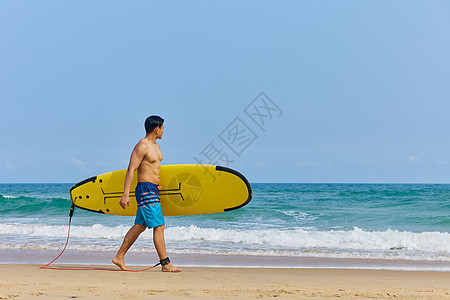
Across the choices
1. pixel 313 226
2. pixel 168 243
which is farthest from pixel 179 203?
pixel 313 226

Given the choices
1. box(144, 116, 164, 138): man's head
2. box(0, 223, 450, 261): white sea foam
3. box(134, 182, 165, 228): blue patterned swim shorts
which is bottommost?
box(0, 223, 450, 261): white sea foam

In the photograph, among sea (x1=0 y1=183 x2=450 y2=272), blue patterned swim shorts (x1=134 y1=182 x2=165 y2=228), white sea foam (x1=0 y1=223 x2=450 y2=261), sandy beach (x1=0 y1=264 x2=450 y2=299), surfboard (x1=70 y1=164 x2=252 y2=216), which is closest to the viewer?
sandy beach (x1=0 y1=264 x2=450 y2=299)

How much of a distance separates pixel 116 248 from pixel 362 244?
13.9 feet

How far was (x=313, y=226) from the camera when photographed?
12172 mm

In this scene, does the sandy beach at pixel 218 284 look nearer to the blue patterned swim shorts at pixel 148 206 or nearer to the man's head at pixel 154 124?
the blue patterned swim shorts at pixel 148 206

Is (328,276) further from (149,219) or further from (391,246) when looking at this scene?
(391,246)

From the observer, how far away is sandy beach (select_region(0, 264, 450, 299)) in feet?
12.3

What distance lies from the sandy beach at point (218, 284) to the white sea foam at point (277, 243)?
2030 millimetres

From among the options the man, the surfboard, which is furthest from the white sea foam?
the man

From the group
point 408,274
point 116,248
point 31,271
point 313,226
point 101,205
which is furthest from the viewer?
point 313,226

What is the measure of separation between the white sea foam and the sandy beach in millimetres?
2030

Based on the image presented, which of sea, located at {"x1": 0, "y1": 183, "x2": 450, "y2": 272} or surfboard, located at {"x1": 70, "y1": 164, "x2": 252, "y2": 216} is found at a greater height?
surfboard, located at {"x1": 70, "y1": 164, "x2": 252, "y2": 216}

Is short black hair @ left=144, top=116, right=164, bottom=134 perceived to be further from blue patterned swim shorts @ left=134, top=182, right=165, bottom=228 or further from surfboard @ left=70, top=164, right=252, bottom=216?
surfboard @ left=70, top=164, right=252, bottom=216

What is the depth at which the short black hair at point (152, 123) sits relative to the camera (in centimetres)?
485
